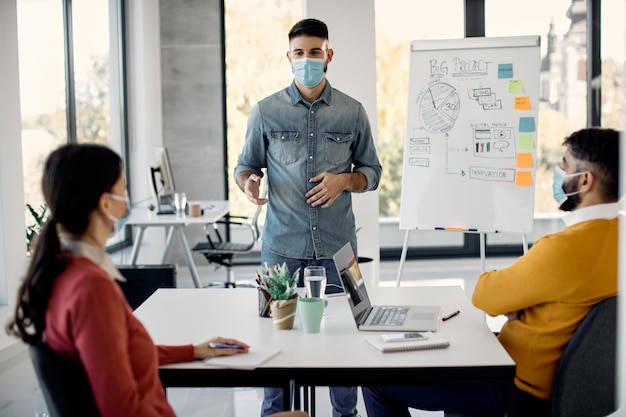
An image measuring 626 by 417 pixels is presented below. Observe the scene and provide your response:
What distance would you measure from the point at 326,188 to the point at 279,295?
0.66m

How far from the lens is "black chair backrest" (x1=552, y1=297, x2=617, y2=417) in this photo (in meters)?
2.00

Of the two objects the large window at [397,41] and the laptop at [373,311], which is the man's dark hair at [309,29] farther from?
the large window at [397,41]

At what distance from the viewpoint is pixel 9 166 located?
4531 mm

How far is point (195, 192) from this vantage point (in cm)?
722

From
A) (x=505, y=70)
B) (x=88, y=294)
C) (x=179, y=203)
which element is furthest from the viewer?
(x=179, y=203)

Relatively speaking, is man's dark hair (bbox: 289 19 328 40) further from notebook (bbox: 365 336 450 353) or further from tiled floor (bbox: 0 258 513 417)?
tiled floor (bbox: 0 258 513 417)


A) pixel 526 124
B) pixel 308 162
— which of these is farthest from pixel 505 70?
pixel 308 162

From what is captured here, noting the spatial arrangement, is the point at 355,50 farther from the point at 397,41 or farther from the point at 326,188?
the point at 326,188

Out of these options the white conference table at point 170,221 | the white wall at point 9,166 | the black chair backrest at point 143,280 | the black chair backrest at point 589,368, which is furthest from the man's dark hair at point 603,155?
the white wall at point 9,166

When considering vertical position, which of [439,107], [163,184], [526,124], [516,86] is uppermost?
[516,86]

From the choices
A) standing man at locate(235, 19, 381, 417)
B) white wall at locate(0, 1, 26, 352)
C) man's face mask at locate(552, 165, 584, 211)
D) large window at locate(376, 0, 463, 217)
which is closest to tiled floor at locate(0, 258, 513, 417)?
white wall at locate(0, 1, 26, 352)

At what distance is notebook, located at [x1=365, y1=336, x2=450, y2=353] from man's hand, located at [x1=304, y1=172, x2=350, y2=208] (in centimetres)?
87

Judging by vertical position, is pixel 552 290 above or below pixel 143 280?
above

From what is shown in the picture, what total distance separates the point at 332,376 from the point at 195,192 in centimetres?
547
